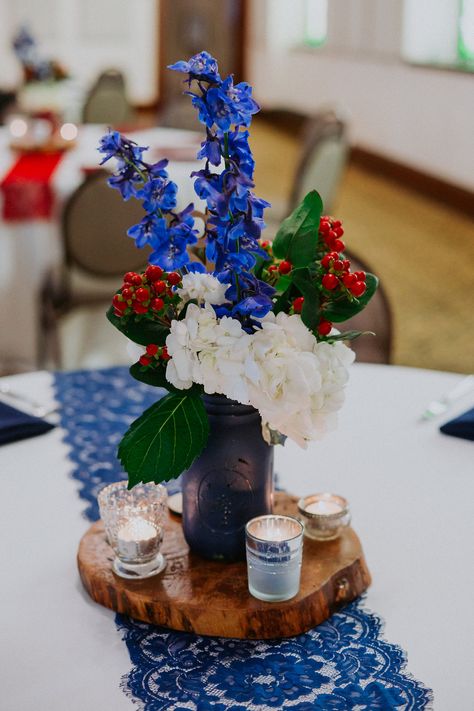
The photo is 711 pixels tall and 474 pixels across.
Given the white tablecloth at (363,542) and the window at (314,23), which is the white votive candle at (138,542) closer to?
the white tablecloth at (363,542)

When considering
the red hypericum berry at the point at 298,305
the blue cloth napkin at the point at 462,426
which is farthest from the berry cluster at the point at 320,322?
the blue cloth napkin at the point at 462,426

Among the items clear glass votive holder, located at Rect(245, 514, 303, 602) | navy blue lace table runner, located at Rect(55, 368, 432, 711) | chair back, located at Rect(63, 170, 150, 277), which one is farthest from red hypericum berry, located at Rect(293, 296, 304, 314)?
A: chair back, located at Rect(63, 170, 150, 277)

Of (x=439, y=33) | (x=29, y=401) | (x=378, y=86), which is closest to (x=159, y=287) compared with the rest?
(x=29, y=401)

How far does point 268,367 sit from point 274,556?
0.20 metres

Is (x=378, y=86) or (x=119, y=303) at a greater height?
(x=119, y=303)

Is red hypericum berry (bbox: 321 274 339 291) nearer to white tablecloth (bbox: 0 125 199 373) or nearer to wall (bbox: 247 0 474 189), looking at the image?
white tablecloth (bbox: 0 125 199 373)

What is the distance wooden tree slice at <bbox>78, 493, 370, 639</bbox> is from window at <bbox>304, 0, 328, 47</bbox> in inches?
374

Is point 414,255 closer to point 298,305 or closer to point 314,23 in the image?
point 298,305

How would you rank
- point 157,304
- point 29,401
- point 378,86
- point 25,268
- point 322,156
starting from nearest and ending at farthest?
point 157,304, point 29,401, point 25,268, point 322,156, point 378,86

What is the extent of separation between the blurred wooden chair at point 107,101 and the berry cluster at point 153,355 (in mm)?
5137

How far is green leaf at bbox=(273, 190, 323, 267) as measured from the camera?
3.02 feet

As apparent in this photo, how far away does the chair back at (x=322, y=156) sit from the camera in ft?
12.4

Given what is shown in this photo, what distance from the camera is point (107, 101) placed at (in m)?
5.85

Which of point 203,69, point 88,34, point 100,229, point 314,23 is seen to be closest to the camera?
point 203,69
